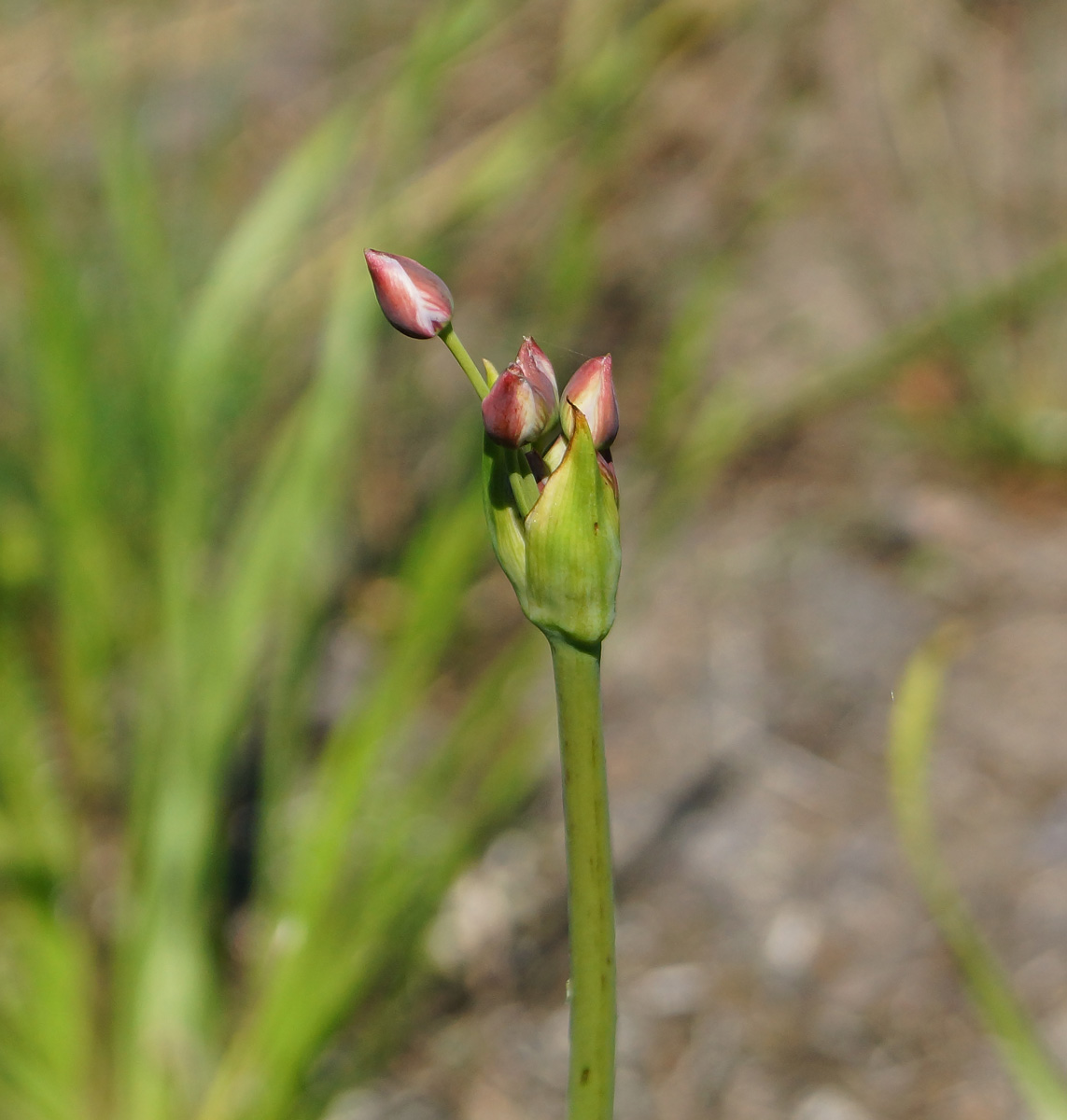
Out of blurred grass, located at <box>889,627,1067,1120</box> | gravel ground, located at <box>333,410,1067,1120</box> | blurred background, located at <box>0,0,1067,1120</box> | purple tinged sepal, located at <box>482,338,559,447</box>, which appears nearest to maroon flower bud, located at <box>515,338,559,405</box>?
purple tinged sepal, located at <box>482,338,559,447</box>

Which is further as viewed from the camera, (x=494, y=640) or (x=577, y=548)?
(x=494, y=640)

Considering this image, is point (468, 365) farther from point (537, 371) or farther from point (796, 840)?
point (796, 840)

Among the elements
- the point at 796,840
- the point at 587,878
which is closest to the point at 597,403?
the point at 587,878

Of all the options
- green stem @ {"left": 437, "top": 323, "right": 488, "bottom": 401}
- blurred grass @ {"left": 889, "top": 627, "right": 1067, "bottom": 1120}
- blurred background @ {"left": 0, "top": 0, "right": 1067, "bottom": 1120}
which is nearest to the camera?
green stem @ {"left": 437, "top": 323, "right": 488, "bottom": 401}

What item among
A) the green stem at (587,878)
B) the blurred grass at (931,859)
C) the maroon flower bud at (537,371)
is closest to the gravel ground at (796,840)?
the blurred grass at (931,859)

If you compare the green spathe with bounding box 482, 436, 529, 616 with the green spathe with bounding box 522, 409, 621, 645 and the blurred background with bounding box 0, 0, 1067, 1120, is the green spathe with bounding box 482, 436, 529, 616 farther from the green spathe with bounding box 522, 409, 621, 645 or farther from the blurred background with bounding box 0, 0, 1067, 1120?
the blurred background with bounding box 0, 0, 1067, 1120

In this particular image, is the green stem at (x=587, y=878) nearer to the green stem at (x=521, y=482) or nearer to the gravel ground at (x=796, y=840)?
the green stem at (x=521, y=482)

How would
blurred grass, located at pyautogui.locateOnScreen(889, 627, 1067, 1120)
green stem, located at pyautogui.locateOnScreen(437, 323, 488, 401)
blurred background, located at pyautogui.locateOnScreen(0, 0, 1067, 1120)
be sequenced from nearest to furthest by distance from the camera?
green stem, located at pyautogui.locateOnScreen(437, 323, 488, 401)
blurred grass, located at pyautogui.locateOnScreen(889, 627, 1067, 1120)
blurred background, located at pyautogui.locateOnScreen(0, 0, 1067, 1120)
